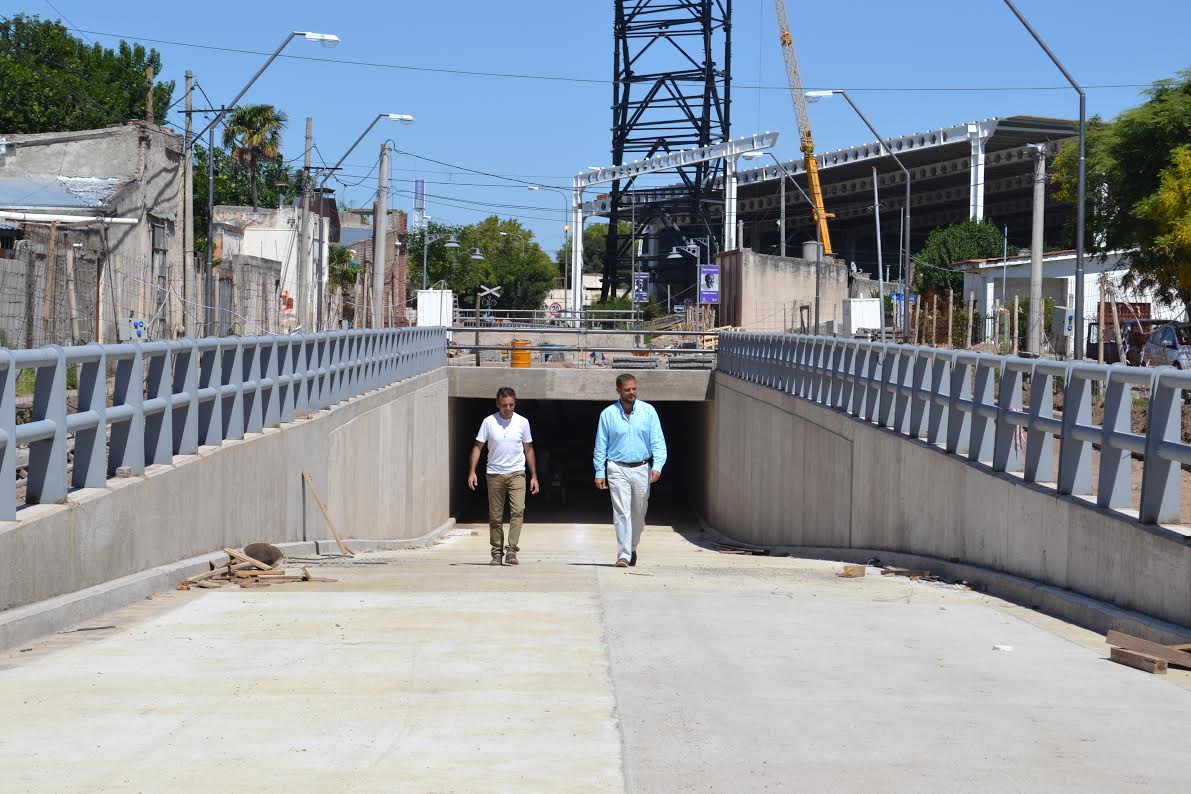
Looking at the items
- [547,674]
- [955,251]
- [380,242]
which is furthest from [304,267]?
[955,251]

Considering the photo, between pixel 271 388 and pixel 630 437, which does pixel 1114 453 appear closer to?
pixel 630 437

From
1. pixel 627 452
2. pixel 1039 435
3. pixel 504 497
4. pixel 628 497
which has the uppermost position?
pixel 1039 435

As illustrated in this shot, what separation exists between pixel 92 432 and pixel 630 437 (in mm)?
6014

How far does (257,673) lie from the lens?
7.14m

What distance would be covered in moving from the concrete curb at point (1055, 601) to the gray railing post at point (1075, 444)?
798mm

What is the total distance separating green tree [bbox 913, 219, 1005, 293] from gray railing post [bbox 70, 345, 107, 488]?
72.7 m

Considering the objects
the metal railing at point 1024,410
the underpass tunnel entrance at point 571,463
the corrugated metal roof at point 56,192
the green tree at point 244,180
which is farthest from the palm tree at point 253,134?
the metal railing at point 1024,410

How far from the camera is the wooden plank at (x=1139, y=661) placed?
7754 millimetres

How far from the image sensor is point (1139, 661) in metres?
7.86

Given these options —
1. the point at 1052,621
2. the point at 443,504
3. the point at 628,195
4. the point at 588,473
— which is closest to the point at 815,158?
the point at 628,195

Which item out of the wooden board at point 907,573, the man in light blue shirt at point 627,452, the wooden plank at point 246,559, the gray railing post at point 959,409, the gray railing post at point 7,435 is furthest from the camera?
the gray railing post at point 959,409

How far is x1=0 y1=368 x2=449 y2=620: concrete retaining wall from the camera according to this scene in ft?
28.6

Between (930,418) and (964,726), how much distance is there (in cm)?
1013

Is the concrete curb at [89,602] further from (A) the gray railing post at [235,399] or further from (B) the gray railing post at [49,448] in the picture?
(A) the gray railing post at [235,399]
